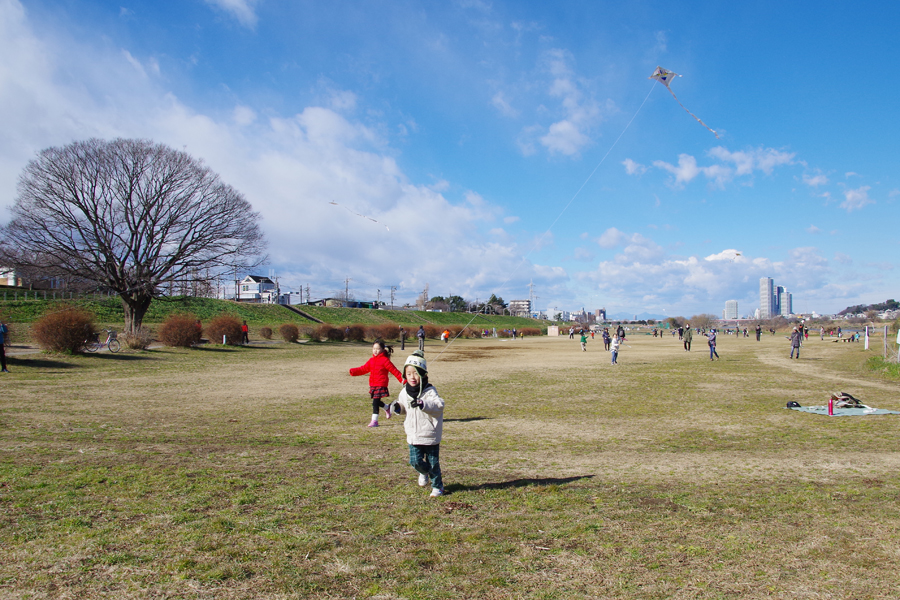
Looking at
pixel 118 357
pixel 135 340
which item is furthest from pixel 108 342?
pixel 118 357

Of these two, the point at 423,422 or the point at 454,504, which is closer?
the point at 454,504

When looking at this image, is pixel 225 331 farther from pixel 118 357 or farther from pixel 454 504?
pixel 454 504

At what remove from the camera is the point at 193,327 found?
32594 millimetres

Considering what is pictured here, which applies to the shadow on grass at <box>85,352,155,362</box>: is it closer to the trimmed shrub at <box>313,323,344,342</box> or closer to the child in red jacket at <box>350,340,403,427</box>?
the child in red jacket at <box>350,340,403,427</box>

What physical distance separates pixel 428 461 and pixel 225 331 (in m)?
33.6

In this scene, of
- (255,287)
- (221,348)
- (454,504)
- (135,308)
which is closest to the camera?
(454,504)

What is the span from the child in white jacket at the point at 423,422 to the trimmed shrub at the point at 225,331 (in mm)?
33198

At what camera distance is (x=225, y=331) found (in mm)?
35531

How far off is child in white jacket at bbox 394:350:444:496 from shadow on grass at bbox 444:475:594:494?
1.13 ft

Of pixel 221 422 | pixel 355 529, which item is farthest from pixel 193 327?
pixel 355 529

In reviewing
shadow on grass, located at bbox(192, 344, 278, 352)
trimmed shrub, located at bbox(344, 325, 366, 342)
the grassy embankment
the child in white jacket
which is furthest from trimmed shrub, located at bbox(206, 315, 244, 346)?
the child in white jacket

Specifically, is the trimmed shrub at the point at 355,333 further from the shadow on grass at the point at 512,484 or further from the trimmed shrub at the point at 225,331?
the shadow on grass at the point at 512,484

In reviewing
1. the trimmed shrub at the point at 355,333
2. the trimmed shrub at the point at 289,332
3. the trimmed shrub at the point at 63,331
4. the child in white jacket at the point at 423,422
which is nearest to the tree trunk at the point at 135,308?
the trimmed shrub at the point at 63,331

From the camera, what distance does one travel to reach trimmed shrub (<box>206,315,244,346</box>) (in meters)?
35.2
